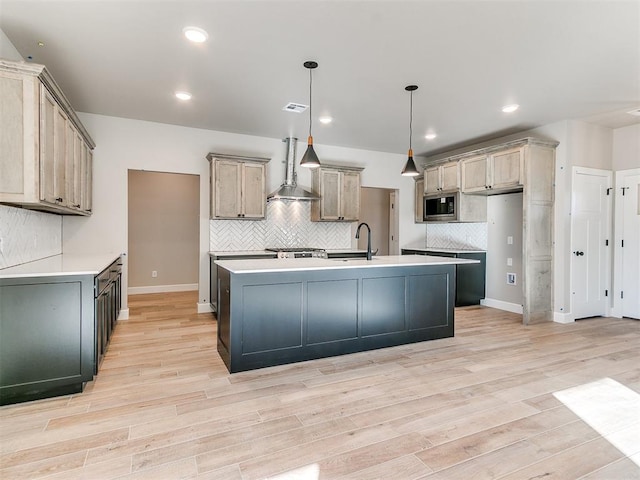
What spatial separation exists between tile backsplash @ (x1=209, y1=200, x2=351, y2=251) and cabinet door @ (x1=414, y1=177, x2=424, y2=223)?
1502 mm

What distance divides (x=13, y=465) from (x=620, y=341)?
217 inches

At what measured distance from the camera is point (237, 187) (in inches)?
208

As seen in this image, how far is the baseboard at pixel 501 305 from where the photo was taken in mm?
5613

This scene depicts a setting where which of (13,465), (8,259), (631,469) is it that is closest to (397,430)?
(631,469)

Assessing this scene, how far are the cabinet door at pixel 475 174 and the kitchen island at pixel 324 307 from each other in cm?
205

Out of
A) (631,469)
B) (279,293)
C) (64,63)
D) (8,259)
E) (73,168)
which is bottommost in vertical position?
(631,469)

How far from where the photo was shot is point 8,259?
2877mm

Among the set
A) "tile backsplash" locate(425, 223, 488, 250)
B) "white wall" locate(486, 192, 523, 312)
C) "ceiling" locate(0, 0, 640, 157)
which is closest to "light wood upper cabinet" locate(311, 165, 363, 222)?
"ceiling" locate(0, 0, 640, 157)

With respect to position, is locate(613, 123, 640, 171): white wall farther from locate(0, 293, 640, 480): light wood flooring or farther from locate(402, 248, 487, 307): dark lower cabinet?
locate(0, 293, 640, 480): light wood flooring

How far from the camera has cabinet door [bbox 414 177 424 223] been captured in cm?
699

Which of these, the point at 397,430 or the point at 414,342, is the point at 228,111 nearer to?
the point at 414,342

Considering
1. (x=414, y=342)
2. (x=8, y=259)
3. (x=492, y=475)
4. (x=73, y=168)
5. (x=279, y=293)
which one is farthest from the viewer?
(x=414, y=342)

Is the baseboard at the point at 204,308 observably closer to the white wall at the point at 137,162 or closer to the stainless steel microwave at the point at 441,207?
the white wall at the point at 137,162

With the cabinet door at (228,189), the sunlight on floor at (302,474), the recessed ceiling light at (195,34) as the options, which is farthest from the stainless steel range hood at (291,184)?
the sunlight on floor at (302,474)
